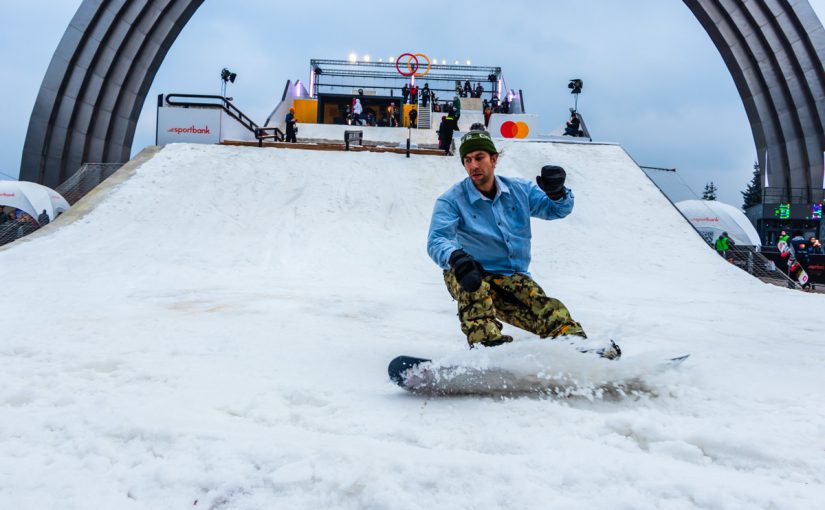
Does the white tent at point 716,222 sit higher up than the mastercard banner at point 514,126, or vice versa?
the mastercard banner at point 514,126

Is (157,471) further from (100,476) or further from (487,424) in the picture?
(487,424)

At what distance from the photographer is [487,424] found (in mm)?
2051

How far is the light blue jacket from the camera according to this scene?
114 inches

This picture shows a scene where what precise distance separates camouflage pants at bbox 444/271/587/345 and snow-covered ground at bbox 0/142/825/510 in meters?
0.22

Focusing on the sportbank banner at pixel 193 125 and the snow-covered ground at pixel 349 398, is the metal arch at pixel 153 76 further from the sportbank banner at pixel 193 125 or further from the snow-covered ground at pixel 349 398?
the snow-covered ground at pixel 349 398

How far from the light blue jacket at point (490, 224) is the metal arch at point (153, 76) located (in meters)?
28.9

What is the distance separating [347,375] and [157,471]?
129 cm

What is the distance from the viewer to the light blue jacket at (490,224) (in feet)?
9.50

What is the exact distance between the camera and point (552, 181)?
114 inches

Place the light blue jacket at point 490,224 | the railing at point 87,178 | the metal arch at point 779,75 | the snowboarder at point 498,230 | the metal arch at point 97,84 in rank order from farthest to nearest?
the metal arch at point 779,75 → the metal arch at point 97,84 → the railing at point 87,178 → the light blue jacket at point 490,224 → the snowboarder at point 498,230

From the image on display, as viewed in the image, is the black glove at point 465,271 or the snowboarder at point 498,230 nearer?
the black glove at point 465,271

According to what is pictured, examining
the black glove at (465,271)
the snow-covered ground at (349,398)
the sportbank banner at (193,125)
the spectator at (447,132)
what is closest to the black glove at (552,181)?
the black glove at (465,271)

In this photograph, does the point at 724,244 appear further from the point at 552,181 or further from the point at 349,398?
the point at 349,398

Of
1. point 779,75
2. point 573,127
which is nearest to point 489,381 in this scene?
point 573,127
